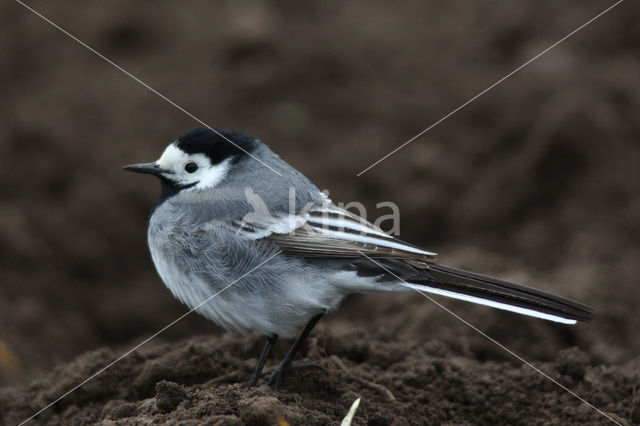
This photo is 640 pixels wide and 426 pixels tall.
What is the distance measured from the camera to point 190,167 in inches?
188

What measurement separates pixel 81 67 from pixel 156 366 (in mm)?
5818


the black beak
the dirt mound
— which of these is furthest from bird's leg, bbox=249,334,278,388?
the black beak

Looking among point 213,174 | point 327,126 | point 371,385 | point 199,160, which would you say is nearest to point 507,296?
point 371,385

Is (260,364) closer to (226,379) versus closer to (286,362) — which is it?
(286,362)

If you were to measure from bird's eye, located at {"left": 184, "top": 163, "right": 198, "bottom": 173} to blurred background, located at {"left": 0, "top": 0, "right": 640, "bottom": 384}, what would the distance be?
121 inches

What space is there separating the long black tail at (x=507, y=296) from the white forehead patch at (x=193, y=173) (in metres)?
1.53

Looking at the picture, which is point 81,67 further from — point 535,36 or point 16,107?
point 535,36

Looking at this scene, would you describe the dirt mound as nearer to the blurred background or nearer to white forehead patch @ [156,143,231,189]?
white forehead patch @ [156,143,231,189]

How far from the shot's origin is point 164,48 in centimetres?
931

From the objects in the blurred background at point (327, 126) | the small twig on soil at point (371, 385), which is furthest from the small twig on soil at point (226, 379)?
the blurred background at point (327, 126)

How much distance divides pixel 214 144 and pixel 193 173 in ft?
0.84

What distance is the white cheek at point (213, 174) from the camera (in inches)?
186

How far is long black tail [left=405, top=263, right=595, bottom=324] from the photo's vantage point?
401cm
